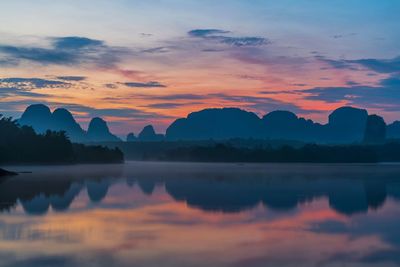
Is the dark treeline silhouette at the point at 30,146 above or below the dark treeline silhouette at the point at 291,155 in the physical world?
above

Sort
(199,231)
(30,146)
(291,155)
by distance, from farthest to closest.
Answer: (291,155)
(30,146)
(199,231)

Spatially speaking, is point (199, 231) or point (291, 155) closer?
point (199, 231)

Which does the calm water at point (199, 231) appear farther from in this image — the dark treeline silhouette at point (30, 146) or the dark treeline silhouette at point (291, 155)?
the dark treeline silhouette at point (291, 155)

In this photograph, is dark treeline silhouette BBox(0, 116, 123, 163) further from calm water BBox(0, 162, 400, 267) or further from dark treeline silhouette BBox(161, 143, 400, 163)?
calm water BBox(0, 162, 400, 267)

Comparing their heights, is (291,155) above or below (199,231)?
below

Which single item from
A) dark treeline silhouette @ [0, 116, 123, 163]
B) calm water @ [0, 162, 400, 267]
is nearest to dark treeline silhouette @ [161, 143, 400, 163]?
dark treeline silhouette @ [0, 116, 123, 163]

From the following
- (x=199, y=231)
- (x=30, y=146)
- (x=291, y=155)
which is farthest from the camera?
(x=291, y=155)

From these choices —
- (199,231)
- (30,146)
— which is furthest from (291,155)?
(199,231)

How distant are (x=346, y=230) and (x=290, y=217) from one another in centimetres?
438

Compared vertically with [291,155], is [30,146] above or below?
above

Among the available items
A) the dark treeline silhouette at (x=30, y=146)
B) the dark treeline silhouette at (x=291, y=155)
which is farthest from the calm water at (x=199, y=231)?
the dark treeline silhouette at (x=291, y=155)

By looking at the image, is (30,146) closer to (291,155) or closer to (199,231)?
(291,155)

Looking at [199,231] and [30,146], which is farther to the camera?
[30,146]

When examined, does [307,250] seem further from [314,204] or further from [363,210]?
[314,204]
